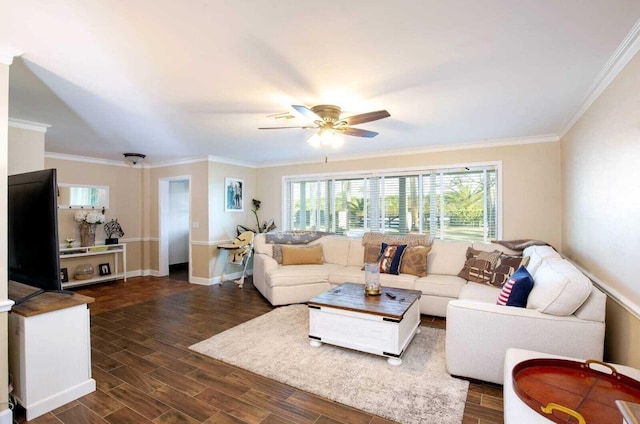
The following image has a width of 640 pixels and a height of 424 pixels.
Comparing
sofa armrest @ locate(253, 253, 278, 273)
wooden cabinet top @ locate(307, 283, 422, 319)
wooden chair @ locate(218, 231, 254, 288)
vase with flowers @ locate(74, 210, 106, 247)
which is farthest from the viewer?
wooden chair @ locate(218, 231, 254, 288)

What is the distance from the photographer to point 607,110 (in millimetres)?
2492

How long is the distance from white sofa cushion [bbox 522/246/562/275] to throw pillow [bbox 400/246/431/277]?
47.0 inches

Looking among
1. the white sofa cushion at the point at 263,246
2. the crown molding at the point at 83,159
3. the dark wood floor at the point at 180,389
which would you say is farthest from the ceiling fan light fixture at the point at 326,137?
the crown molding at the point at 83,159

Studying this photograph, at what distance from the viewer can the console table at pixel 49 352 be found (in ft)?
6.92

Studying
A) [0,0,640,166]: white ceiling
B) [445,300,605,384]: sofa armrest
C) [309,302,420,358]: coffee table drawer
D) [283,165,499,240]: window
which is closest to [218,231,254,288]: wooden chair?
[283,165,499,240]: window

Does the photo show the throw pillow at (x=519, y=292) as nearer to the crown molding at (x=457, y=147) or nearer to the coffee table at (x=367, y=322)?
the coffee table at (x=367, y=322)

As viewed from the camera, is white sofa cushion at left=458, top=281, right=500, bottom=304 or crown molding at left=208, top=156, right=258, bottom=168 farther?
crown molding at left=208, top=156, right=258, bottom=168

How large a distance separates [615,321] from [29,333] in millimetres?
4213

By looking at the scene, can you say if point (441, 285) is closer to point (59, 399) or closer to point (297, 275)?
point (297, 275)

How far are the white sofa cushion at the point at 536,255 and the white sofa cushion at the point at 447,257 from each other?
74 cm

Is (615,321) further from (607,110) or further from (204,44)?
(204,44)

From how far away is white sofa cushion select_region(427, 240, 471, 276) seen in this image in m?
4.40

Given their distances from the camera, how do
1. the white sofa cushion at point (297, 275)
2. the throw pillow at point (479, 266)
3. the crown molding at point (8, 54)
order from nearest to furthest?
the crown molding at point (8, 54), the throw pillow at point (479, 266), the white sofa cushion at point (297, 275)

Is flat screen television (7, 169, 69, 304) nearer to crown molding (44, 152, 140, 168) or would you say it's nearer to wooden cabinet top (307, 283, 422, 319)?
wooden cabinet top (307, 283, 422, 319)
